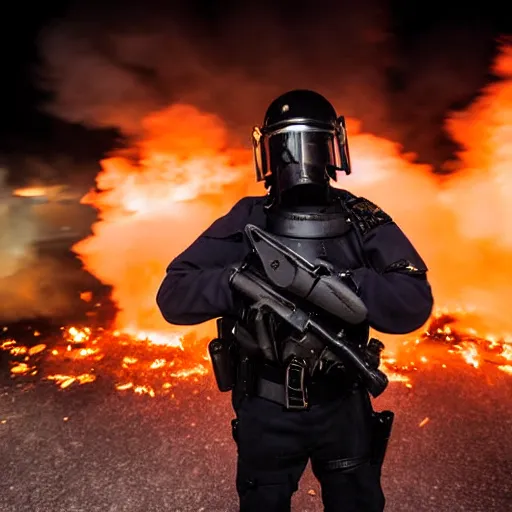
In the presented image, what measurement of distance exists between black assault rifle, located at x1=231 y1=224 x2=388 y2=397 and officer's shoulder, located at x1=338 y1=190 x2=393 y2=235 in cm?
32

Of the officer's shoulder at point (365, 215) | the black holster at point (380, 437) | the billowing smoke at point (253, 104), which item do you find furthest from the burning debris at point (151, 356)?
the officer's shoulder at point (365, 215)

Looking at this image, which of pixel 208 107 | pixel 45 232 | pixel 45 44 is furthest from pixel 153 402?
pixel 45 232

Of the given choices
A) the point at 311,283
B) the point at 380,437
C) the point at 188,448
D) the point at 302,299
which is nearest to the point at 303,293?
the point at 311,283

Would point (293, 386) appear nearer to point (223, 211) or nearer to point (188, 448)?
point (188, 448)

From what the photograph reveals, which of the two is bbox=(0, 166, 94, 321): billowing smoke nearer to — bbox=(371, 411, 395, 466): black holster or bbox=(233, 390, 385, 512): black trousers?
bbox=(233, 390, 385, 512): black trousers

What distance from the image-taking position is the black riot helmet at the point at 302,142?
6.34ft

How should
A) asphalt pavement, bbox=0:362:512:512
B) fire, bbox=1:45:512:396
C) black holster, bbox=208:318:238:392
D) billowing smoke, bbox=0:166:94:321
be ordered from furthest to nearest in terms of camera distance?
billowing smoke, bbox=0:166:94:321
fire, bbox=1:45:512:396
asphalt pavement, bbox=0:362:512:512
black holster, bbox=208:318:238:392

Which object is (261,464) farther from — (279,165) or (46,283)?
(46,283)

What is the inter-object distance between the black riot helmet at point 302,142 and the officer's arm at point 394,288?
1.39 ft

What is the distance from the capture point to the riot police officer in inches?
71.2

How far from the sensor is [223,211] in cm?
591

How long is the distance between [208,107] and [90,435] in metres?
4.19

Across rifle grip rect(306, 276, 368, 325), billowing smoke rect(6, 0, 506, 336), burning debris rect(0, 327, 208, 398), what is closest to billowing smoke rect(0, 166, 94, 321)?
burning debris rect(0, 327, 208, 398)

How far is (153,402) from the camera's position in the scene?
3.80 meters
